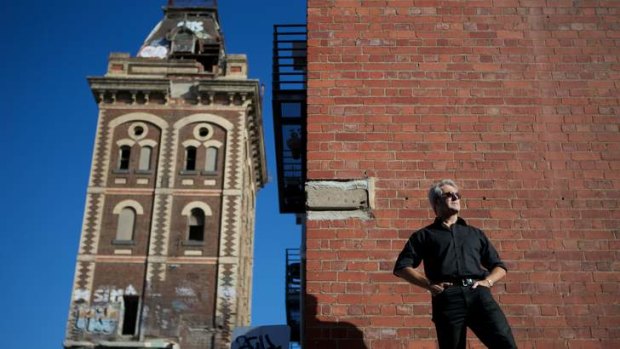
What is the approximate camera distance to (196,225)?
30.3m

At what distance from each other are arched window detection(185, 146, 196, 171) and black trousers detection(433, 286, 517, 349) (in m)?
28.6

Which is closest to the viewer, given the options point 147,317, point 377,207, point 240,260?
point 377,207

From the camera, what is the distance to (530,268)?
5.10m

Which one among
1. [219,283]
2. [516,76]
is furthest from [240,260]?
[516,76]

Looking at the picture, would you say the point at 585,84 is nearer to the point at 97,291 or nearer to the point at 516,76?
the point at 516,76

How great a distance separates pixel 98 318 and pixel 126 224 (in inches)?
179

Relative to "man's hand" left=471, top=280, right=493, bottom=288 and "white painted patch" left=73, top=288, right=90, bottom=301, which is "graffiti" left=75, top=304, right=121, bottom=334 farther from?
"man's hand" left=471, top=280, right=493, bottom=288

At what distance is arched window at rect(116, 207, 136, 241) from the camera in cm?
2992

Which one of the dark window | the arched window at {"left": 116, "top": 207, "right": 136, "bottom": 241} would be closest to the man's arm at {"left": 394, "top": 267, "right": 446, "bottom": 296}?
the dark window

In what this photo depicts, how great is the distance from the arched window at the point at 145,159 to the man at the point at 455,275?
29.0m

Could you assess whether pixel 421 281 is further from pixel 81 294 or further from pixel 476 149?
pixel 81 294

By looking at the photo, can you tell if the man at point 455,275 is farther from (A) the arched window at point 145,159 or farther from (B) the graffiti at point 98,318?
(A) the arched window at point 145,159

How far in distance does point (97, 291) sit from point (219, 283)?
17.9 feet

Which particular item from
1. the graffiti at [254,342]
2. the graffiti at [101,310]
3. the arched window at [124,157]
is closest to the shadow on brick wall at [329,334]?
the graffiti at [254,342]
